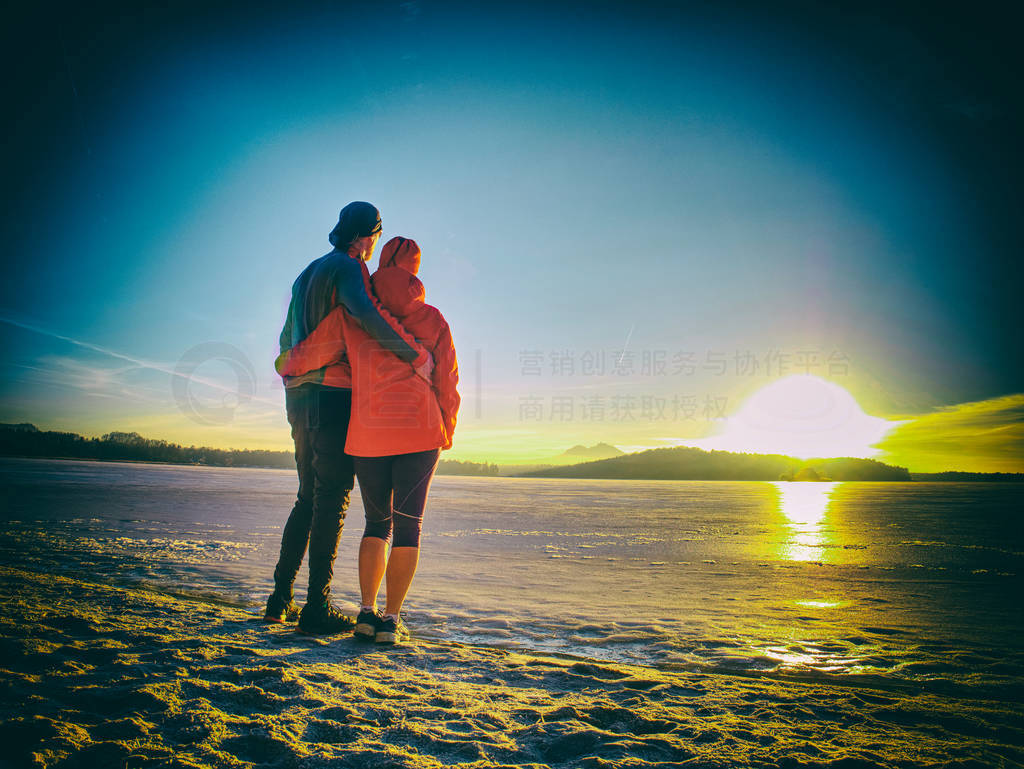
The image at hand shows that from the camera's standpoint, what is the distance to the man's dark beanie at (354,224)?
288 centimetres

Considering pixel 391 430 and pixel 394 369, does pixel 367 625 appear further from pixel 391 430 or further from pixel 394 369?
pixel 394 369

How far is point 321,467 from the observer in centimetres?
263

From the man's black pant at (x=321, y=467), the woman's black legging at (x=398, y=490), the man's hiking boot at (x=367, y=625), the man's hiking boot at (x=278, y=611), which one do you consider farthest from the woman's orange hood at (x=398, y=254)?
the man's hiking boot at (x=278, y=611)

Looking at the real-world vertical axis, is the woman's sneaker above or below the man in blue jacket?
below

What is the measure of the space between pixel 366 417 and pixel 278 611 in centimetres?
120

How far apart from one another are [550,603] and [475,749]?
93.2 inches

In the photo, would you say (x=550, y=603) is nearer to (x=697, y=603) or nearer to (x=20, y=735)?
(x=697, y=603)

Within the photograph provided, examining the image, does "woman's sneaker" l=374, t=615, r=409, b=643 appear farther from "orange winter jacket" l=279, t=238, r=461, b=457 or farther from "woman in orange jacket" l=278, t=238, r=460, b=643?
"orange winter jacket" l=279, t=238, r=461, b=457

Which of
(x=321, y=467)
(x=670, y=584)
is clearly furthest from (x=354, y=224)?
(x=670, y=584)

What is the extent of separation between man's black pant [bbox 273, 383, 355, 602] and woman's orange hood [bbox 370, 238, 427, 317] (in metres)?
0.53

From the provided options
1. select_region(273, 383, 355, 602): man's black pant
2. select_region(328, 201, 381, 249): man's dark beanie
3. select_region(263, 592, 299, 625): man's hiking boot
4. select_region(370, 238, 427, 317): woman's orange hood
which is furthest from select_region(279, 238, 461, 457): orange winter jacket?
select_region(263, 592, 299, 625): man's hiking boot

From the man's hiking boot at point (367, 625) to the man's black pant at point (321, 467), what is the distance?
0.80 ft

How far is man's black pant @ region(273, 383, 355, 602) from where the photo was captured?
2.63 metres

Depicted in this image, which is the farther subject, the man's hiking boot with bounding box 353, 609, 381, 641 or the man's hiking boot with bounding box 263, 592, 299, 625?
the man's hiking boot with bounding box 263, 592, 299, 625
